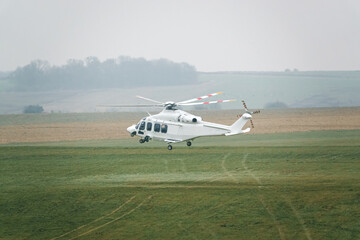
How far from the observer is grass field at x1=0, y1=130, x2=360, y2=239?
30.4 meters

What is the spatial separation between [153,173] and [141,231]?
14331mm

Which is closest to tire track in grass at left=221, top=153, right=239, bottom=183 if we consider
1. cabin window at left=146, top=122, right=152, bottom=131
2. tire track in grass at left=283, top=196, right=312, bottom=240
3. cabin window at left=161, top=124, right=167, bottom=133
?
cabin window at left=161, top=124, right=167, bottom=133

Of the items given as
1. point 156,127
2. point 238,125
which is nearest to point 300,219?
point 238,125

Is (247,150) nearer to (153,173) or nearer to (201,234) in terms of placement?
(153,173)

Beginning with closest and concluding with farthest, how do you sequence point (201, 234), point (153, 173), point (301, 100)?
point (201, 234) → point (153, 173) → point (301, 100)

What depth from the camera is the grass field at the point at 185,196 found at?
3039 cm

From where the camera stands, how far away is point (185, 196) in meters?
36.1

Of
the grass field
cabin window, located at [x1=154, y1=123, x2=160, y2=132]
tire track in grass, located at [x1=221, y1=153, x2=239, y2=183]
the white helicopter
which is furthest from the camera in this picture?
cabin window, located at [x1=154, y1=123, x2=160, y2=132]

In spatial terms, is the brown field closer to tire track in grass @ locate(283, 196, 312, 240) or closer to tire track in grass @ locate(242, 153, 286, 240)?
tire track in grass @ locate(242, 153, 286, 240)

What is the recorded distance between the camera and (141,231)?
30484mm

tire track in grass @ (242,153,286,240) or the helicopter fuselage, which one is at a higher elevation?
the helicopter fuselage

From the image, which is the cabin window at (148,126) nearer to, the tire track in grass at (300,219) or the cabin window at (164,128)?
the cabin window at (164,128)

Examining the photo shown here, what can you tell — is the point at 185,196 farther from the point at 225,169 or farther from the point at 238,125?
the point at 238,125

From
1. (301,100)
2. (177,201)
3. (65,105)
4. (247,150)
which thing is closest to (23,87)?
(65,105)
